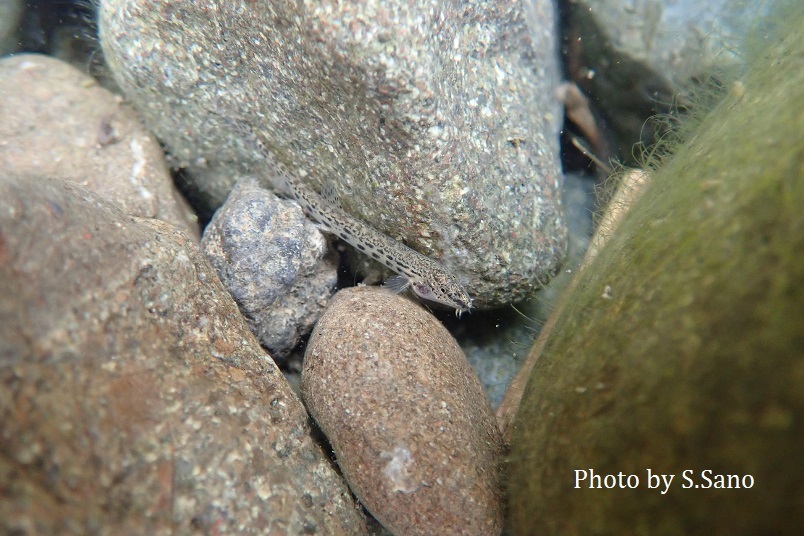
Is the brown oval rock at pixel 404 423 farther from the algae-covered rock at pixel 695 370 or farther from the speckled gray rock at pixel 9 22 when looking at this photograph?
the speckled gray rock at pixel 9 22

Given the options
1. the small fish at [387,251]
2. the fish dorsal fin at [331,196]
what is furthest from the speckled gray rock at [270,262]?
the fish dorsal fin at [331,196]

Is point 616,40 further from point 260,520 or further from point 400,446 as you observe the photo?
point 260,520

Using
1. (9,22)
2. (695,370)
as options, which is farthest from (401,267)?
(9,22)

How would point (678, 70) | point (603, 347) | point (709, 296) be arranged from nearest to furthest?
point (709, 296) → point (603, 347) → point (678, 70)

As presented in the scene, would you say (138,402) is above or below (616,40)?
below

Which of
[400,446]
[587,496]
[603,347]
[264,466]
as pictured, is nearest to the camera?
[587,496]

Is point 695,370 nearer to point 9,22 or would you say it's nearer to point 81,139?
point 81,139

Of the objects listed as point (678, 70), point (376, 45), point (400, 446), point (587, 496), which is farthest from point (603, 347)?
point (678, 70)
